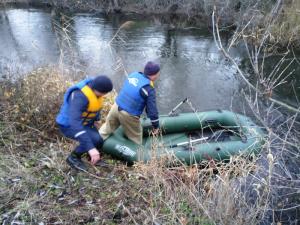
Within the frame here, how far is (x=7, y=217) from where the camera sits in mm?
2969

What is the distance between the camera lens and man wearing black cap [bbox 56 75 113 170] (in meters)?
3.65

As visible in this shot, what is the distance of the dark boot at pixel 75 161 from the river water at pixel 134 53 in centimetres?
245

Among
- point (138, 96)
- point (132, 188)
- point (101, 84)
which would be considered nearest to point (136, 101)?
point (138, 96)

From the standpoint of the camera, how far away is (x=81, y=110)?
12.1 ft

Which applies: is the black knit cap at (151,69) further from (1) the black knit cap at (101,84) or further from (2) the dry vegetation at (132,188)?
(2) the dry vegetation at (132,188)

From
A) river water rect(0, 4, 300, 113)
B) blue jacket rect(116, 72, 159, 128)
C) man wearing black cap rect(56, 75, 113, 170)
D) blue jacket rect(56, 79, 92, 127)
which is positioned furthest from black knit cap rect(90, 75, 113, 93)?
river water rect(0, 4, 300, 113)

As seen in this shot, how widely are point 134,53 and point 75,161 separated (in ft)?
21.2

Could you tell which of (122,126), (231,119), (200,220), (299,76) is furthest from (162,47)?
(200,220)

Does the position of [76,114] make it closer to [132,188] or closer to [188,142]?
[132,188]

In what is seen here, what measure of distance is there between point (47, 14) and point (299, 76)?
10335 millimetres

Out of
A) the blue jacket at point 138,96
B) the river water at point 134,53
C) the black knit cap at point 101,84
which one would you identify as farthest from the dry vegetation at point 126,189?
the river water at point 134,53

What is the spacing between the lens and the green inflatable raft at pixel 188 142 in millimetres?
4207

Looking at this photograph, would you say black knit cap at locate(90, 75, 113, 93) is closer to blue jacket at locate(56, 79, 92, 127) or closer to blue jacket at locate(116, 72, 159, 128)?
blue jacket at locate(56, 79, 92, 127)

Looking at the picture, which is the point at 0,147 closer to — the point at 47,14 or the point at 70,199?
the point at 70,199
